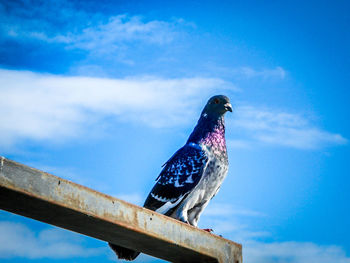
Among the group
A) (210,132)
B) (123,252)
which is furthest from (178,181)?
(123,252)

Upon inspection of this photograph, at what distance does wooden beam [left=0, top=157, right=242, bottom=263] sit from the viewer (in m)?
3.42

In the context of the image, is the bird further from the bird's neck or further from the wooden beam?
the wooden beam

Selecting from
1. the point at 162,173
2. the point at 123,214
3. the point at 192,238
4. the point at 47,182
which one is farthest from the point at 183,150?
the point at 47,182

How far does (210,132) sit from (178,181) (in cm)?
94

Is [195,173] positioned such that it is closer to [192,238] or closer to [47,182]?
[192,238]

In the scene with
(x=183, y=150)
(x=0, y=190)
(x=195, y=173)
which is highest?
(x=183, y=150)

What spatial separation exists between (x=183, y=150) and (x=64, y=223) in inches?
159

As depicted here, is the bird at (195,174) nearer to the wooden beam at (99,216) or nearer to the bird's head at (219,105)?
the bird's head at (219,105)

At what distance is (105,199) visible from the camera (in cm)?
383

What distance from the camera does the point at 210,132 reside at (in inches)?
307

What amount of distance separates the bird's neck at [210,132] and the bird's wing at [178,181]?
0.19m

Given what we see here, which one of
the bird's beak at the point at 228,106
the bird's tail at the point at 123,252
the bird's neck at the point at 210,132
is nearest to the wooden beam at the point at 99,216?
the bird's tail at the point at 123,252

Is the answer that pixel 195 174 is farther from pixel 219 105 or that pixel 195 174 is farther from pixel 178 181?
pixel 219 105

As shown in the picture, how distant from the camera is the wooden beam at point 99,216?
11.2 feet
